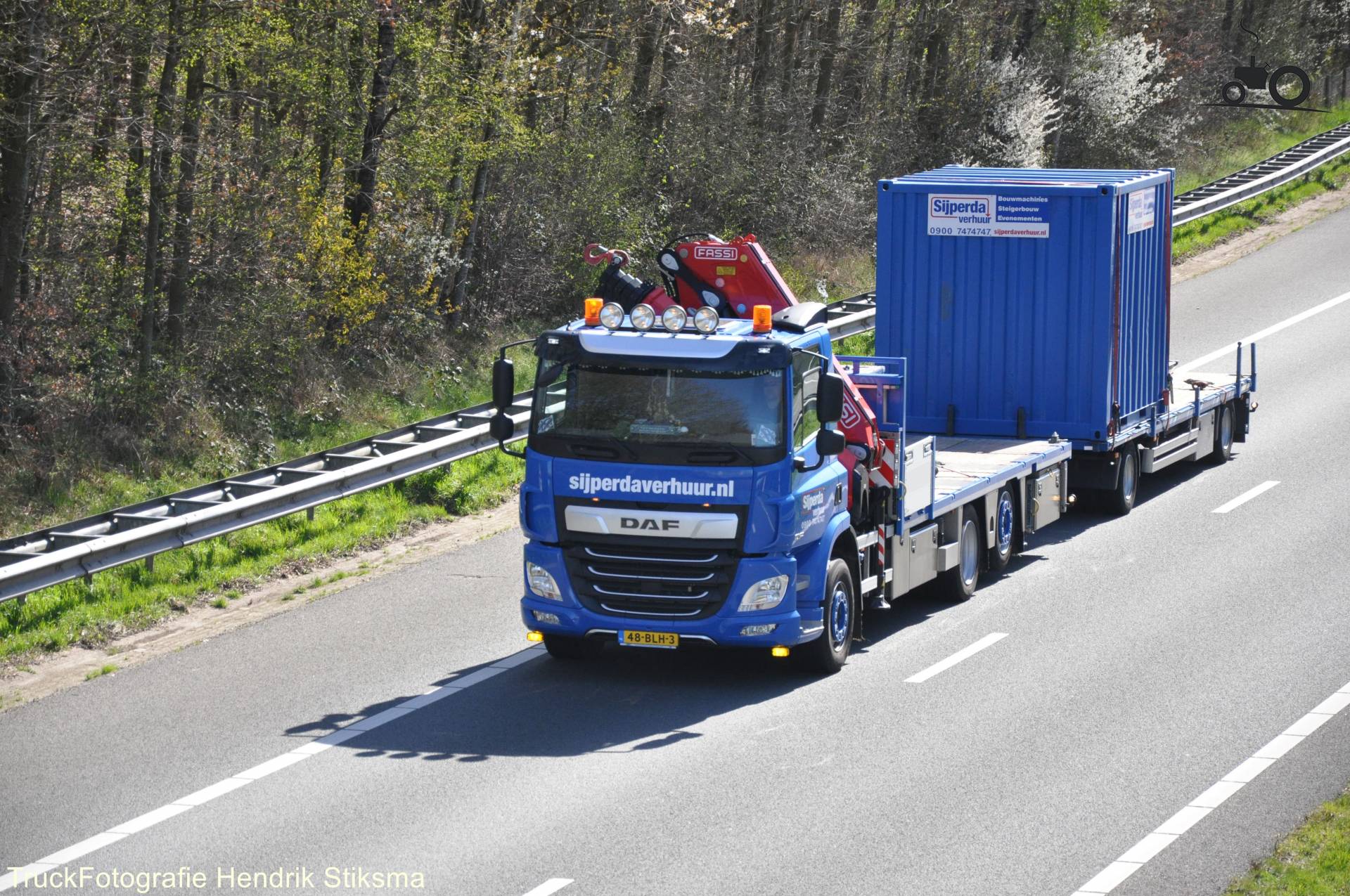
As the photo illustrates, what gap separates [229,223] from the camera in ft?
→ 65.3

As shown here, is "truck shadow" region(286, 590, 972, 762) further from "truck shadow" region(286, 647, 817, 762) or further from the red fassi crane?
the red fassi crane

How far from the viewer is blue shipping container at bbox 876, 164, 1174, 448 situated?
1662cm

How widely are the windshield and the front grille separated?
0.70 metres

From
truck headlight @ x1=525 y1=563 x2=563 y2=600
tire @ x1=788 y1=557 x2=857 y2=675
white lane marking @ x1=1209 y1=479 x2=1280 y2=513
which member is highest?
truck headlight @ x1=525 y1=563 x2=563 y2=600

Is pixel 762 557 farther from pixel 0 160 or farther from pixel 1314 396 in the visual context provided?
pixel 1314 396

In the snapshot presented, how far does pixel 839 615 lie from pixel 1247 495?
7.58 m

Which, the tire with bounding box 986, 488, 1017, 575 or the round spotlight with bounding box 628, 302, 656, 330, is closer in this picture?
the round spotlight with bounding box 628, 302, 656, 330

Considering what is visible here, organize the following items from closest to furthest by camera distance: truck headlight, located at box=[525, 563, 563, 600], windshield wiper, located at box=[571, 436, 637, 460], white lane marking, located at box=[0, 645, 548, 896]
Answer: white lane marking, located at box=[0, 645, 548, 896], windshield wiper, located at box=[571, 436, 637, 460], truck headlight, located at box=[525, 563, 563, 600]

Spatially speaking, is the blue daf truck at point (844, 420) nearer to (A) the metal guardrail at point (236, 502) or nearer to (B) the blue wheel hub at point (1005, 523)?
(B) the blue wheel hub at point (1005, 523)

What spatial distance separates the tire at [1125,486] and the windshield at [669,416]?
6.89 m

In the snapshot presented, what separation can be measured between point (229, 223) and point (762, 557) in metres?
10.4

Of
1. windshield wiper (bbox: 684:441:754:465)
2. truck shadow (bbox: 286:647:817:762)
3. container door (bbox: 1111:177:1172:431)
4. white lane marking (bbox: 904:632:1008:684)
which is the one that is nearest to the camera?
truck shadow (bbox: 286:647:817:762)

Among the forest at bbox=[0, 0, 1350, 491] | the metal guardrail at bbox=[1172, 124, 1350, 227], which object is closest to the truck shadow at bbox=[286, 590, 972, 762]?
the forest at bbox=[0, 0, 1350, 491]

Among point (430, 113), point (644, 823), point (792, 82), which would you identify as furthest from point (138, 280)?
point (792, 82)
